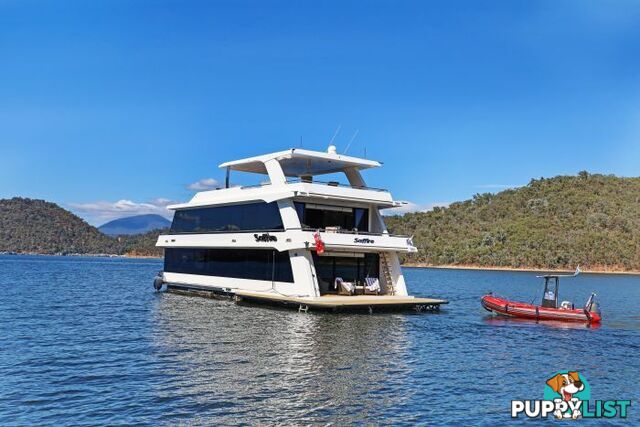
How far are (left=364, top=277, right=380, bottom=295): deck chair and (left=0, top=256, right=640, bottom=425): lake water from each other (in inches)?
143

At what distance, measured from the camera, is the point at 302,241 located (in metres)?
26.5

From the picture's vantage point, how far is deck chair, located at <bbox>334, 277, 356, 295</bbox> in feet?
97.1

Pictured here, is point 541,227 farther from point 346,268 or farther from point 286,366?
point 286,366

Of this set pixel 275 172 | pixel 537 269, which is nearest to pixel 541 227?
pixel 537 269

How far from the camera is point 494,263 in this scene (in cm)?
13238

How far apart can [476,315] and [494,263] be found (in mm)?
107236

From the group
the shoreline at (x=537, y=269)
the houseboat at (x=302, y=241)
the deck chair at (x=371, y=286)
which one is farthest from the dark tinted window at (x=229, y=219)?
the shoreline at (x=537, y=269)

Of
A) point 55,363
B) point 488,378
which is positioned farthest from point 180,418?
point 488,378

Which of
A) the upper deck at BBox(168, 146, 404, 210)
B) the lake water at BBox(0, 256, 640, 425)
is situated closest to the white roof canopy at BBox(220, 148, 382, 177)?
the upper deck at BBox(168, 146, 404, 210)

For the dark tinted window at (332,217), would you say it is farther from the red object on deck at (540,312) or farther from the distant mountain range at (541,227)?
the distant mountain range at (541,227)

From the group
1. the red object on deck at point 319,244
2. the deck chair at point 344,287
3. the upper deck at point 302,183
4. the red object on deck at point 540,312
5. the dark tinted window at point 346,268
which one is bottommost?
the red object on deck at point 540,312

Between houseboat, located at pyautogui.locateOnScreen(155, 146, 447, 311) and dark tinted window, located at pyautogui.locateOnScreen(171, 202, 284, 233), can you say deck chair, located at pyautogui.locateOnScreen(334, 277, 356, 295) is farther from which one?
dark tinted window, located at pyautogui.locateOnScreen(171, 202, 284, 233)

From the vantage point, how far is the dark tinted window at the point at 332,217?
95.5 ft

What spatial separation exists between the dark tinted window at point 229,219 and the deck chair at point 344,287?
4501 millimetres
